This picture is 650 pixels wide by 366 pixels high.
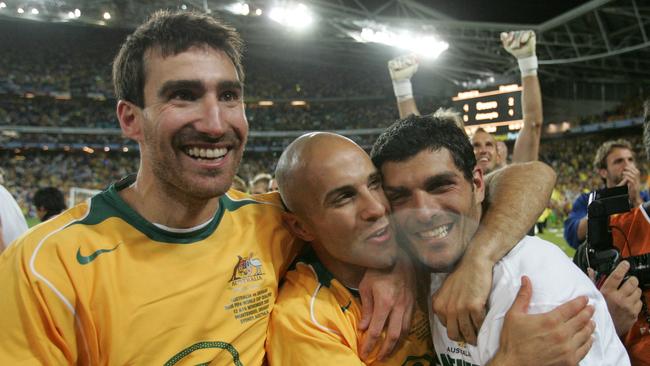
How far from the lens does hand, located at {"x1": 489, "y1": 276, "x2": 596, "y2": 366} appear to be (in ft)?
5.04

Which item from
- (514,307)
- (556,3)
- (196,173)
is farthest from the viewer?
(556,3)

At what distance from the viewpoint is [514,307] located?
161cm

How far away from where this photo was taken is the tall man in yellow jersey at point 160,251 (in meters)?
1.63

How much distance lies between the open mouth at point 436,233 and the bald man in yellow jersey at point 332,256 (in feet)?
0.55

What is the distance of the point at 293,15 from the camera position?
15.9m

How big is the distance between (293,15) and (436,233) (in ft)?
49.5

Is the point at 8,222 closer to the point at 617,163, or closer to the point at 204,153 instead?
the point at 204,153

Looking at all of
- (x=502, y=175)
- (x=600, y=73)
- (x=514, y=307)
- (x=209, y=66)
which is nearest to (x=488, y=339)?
(x=514, y=307)

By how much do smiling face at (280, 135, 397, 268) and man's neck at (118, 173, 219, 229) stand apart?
0.46 metres

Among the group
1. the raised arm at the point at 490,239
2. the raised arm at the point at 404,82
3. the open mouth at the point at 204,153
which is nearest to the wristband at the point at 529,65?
the raised arm at the point at 404,82

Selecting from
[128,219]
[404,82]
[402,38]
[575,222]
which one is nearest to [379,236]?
[128,219]

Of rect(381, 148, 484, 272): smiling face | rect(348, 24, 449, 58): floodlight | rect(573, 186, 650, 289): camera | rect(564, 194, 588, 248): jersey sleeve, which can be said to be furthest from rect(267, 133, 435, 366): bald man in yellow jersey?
rect(348, 24, 449, 58): floodlight

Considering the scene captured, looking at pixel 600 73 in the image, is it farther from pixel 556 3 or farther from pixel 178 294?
pixel 178 294

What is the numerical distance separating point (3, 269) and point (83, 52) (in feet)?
116
